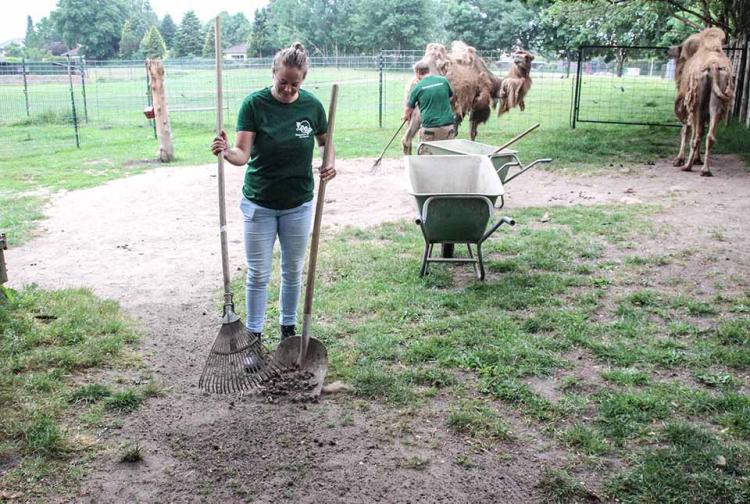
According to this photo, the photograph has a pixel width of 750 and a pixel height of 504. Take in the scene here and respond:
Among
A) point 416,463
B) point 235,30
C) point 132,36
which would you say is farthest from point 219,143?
point 235,30

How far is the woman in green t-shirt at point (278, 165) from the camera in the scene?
11.6 ft

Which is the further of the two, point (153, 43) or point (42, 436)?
point (153, 43)

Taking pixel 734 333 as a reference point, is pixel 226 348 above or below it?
above

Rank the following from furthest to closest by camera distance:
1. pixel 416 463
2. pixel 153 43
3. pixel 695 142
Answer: pixel 153 43
pixel 695 142
pixel 416 463

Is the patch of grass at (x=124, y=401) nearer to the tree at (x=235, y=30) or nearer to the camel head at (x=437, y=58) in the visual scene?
the camel head at (x=437, y=58)

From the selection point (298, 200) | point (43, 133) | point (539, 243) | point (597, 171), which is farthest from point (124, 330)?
point (43, 133)

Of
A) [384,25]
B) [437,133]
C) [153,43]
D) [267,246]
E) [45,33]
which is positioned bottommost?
[267,246]

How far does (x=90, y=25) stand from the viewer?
55.7m

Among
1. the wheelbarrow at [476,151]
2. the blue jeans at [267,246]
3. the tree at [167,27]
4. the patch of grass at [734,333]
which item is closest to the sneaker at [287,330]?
the blue jeans at [267,246]

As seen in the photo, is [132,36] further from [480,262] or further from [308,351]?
[308,351]

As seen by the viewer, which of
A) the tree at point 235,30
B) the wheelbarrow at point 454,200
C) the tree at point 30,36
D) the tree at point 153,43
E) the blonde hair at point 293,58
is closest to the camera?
the blonde hair at point 293,58

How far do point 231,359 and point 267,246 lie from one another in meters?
0.68

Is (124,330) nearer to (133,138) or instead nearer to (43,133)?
(133,138)

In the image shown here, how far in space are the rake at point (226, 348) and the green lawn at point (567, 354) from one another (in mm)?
563
